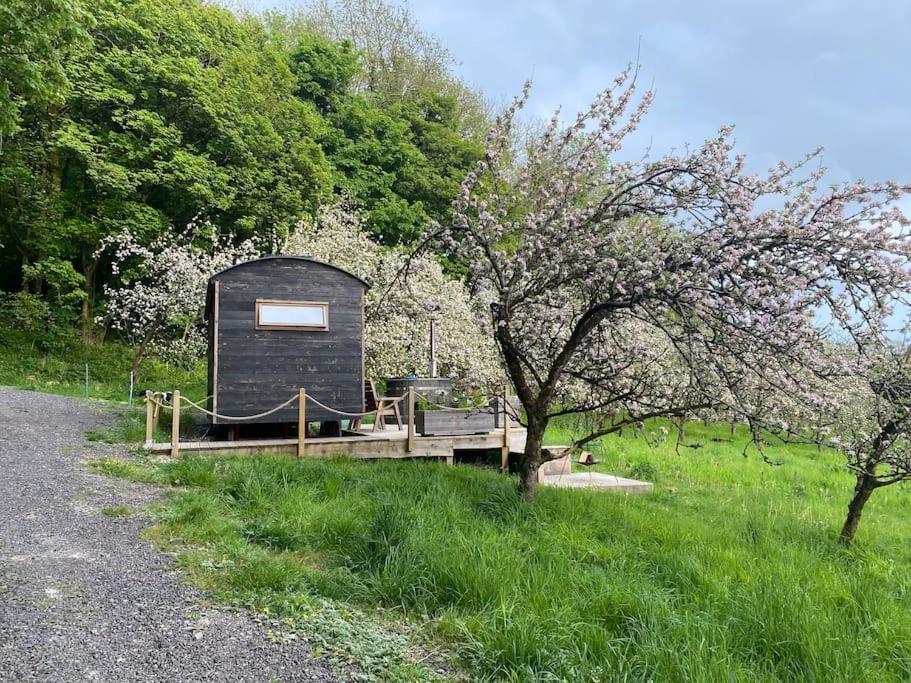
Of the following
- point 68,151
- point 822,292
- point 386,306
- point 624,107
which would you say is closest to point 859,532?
point 822,292

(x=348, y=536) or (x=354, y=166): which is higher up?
(x=354, y=166)

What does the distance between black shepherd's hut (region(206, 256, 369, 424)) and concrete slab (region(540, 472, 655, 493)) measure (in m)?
3.56

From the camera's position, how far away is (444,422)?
35.0 feet

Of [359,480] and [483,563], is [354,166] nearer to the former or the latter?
[359,480]

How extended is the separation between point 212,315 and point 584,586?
8062mm

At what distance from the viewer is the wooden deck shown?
360 inches

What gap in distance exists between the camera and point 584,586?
14.2 ft

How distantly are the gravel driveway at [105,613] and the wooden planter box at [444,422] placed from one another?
5246 mm

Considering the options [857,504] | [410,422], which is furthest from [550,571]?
[410,422]

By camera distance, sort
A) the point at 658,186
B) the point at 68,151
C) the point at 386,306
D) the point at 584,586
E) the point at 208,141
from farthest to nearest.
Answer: the point at 208,141 < the point at 68,151 < the point at 386,306 < the point at 658,186 < the point at 584,586

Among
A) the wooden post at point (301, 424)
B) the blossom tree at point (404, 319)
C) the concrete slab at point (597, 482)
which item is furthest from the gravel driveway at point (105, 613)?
the blossom tree at point (404, 319)

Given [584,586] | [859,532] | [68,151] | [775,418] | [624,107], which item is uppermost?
[68,151]

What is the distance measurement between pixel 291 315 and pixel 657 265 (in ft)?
22.0

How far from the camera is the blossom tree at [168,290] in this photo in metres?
17.4
